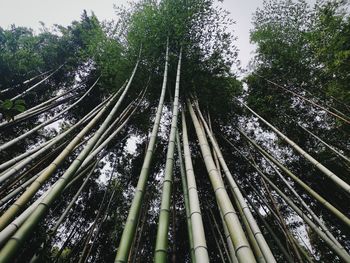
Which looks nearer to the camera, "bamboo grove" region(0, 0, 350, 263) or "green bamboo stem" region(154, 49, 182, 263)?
"green bamboo stem" region(154, 49, 182, 263)

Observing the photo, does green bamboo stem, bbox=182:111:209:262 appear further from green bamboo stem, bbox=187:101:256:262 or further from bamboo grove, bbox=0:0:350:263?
bamboo grove, bbox=0:0:350:263

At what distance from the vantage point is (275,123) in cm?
614

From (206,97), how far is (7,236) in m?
4.47

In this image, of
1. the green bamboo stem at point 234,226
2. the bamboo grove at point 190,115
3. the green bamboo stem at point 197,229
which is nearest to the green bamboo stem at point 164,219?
the green bamboo stem at point 197,229

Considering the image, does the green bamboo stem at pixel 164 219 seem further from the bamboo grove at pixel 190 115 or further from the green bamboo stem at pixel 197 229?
the bamboo grove at pixel 190 115

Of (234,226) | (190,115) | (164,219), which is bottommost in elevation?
(234,226)

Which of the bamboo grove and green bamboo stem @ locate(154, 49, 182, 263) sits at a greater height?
the bamboo grove

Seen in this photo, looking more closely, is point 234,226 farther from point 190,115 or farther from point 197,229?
point 190,115

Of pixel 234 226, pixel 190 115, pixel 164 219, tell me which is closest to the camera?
pixel 234 226

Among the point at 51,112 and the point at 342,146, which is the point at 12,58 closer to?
the point at 51,112

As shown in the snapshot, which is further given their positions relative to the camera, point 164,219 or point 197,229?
point 164,219

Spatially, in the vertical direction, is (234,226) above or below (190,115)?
below

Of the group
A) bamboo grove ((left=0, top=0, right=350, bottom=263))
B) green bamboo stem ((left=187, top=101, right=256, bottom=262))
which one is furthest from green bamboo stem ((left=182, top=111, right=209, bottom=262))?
bamboo grove ((left=0, top=0, right=350, bottom=263))

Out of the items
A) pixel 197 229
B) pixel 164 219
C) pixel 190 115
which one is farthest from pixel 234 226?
pixel 190 115
